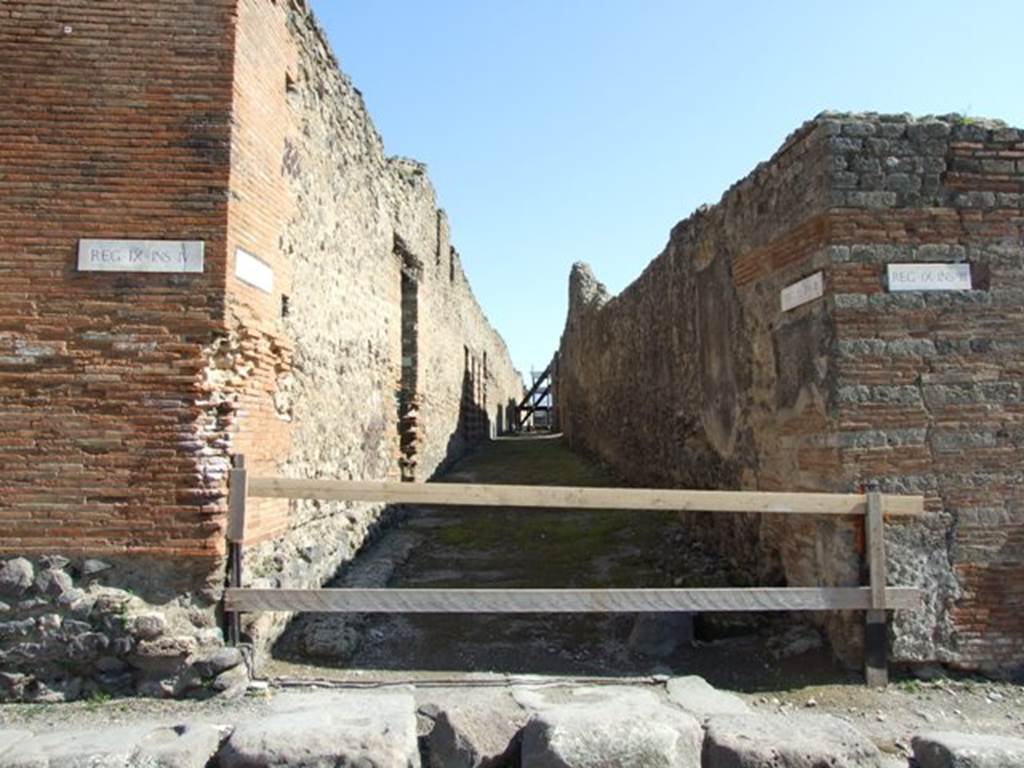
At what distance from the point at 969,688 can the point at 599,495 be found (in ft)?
8.61

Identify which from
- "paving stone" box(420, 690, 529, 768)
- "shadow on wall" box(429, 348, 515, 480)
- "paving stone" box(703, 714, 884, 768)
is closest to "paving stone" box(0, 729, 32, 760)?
"paving stone" box(420, 690, 529, 768)

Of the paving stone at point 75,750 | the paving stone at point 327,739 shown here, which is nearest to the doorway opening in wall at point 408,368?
the paving stone at point 327,739

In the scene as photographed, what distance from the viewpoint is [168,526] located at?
4.29m

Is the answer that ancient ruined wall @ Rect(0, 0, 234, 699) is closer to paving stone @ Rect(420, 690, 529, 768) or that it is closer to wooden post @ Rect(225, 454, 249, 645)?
wooden post @ Rect(225, 454, 249, 645)

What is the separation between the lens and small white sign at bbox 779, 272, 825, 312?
197 inches

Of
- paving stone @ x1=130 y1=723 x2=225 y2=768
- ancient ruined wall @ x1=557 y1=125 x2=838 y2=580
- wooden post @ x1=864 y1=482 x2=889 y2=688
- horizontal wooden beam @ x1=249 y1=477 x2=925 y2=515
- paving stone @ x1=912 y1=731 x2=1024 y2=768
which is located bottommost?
paving stone @ x1=912 y1=731 x2=1024 y2=768

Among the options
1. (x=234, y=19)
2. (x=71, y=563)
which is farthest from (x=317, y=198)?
(x=71, y=563)

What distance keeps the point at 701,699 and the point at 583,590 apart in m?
0.89

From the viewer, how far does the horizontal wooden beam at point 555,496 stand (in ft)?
14.4

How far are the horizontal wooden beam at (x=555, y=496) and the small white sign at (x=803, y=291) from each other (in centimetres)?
140

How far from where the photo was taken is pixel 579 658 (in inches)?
198

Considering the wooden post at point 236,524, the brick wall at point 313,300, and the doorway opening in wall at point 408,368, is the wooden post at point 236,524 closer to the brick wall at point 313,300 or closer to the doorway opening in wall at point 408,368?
the brick wall at point 313,300

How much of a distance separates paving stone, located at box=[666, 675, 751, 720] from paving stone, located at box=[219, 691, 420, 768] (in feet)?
4.98

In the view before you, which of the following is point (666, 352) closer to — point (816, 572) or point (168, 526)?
point (816, 572)
